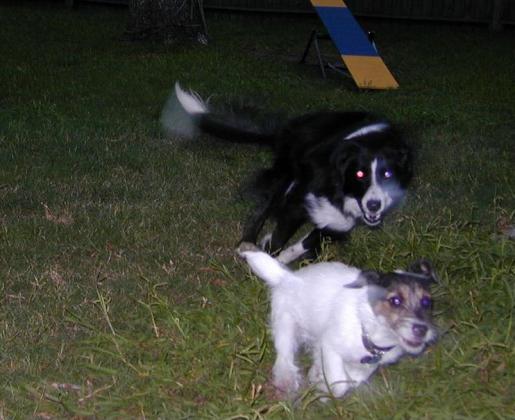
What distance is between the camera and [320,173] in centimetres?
571

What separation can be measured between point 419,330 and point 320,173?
7.42 ft

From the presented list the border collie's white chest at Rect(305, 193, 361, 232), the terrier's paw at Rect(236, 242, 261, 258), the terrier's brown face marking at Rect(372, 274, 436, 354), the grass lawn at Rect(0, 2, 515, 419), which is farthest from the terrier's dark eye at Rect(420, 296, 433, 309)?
the border collie's white chest at Rect(305, 193, 361, 232)

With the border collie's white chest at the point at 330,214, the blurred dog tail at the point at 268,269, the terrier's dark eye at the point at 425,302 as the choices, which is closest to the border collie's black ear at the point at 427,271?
the terrier's dark eye at the point at 425,302

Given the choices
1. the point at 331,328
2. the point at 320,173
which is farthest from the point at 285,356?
the point at 320,173

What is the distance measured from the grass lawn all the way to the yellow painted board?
0.18 metres

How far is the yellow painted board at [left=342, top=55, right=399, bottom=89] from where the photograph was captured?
11672 millimetres

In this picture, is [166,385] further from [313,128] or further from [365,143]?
[313,128]

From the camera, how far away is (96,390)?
4098mm

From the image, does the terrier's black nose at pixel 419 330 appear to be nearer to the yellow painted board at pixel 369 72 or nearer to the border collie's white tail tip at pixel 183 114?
the border collie's white tail tip at pixel 183 114

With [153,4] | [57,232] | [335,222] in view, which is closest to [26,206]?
[57,232]

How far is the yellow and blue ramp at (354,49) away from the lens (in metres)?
11.8

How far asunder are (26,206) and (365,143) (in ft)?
8.05

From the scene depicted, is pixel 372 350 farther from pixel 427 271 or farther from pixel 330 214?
pixel 330 214

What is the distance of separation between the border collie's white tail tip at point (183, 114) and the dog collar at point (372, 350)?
3.14m
